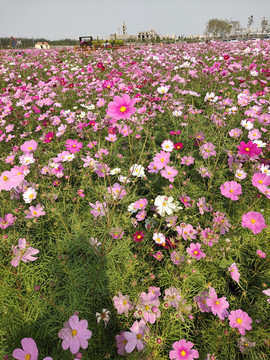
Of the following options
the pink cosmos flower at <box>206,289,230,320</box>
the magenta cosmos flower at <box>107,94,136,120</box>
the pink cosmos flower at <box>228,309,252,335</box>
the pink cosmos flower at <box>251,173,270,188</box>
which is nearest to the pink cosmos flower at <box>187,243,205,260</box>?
the pink cosmos flower at <box>206,289,230,320</box>

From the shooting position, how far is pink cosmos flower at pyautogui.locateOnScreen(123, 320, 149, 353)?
85 cm

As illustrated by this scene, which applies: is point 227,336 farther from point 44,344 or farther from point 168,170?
point 168,170

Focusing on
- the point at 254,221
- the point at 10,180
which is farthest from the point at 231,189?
the point at 10,180

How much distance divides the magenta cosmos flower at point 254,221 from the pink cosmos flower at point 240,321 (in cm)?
41

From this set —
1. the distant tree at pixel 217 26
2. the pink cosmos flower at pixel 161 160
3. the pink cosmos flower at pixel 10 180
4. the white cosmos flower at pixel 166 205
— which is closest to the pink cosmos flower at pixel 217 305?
the white cosmos flower at pixel 166 205

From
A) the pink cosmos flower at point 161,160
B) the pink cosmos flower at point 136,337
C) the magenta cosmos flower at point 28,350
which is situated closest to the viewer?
the magenta cosmos flower at point 28,350

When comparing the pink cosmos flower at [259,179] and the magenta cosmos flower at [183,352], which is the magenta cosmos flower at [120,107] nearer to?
the pink cosmos flower at [259,179]

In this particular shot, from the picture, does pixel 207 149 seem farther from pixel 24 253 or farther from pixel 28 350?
pixel 28 350

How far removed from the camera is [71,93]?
3461 millimetres

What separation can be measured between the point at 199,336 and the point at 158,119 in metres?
2.35

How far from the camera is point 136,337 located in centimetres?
89

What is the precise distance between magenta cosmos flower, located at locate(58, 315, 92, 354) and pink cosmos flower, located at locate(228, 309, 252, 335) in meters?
0.65

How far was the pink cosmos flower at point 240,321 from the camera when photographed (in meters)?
0.93

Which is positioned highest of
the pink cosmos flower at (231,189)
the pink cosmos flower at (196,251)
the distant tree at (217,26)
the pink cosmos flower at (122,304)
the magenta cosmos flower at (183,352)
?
the distant tree at (217,26)
